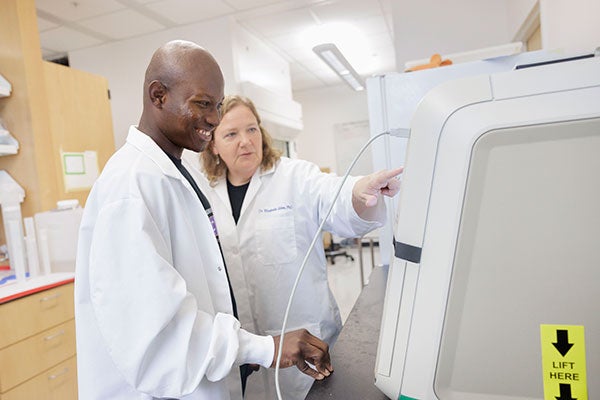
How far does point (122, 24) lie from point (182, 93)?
3335 millimetres

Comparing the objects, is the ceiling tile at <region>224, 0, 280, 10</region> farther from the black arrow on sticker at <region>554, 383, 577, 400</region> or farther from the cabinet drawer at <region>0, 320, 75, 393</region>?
the black arrow on sticker at <region>554, 383, 577, 400</region>

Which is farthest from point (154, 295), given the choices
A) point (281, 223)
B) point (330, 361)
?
point (281, 223)

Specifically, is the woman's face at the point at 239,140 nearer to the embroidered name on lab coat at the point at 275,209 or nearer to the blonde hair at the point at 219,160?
the blonde hair at the point at 219,160

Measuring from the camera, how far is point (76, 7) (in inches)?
124

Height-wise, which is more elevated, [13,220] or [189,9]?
[189,9]

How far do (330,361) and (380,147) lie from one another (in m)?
1.05

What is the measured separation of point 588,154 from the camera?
1.43 ft

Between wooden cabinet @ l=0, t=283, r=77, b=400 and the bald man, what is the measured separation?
1266 millimetres

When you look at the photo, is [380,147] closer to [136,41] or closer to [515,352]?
[515,352]

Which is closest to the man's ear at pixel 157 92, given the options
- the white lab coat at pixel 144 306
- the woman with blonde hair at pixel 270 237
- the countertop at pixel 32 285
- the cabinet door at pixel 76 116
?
the white lab coat at pixel 144 306

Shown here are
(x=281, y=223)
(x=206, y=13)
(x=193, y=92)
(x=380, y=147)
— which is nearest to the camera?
(x=193, y=92)

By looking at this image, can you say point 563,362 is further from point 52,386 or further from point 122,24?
point 122,24

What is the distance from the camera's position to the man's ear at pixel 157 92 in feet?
2.59

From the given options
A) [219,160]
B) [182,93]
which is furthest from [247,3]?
[182,93]
